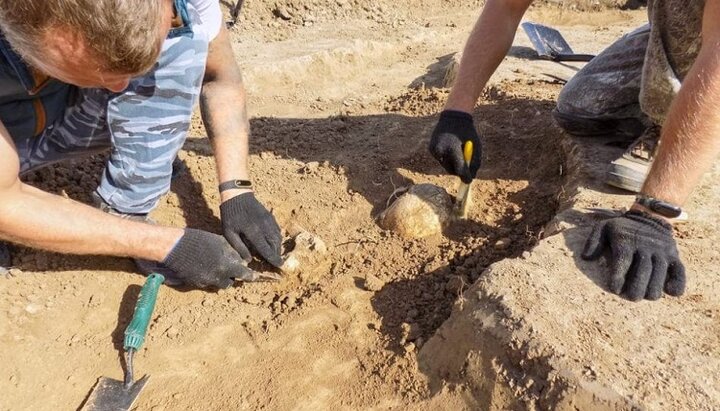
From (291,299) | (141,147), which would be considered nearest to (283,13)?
(141,147)

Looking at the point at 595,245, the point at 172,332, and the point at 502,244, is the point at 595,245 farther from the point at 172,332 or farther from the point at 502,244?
the point at 172,332

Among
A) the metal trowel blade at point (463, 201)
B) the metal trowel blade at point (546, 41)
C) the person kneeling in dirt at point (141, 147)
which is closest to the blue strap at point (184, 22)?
the person kneeling in dirt at point (141, 147)

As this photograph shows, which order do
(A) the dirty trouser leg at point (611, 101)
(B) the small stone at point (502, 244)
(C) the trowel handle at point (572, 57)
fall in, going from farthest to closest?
(C) the trowel handle at point (572, 57) → (A) the dirty trouser leg at point (611, 101) → (B) the small stone at point (502, 244)

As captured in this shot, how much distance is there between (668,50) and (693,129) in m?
0.84

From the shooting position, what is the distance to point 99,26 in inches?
61.1

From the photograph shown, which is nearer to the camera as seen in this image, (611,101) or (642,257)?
(642,257)

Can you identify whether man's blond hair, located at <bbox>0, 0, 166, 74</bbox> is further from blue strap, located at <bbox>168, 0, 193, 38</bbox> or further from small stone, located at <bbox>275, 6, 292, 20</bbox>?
small stone, located at <bbox>275, 6, 292, 20</bbox>

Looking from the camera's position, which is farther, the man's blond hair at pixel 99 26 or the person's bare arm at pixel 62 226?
the person's bare arm at pixel 62 226

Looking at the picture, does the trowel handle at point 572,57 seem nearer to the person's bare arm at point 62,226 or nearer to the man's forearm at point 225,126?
the man's forearm at point 225,126

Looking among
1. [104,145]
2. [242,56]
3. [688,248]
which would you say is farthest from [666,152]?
[242,56]

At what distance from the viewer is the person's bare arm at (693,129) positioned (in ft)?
6.79

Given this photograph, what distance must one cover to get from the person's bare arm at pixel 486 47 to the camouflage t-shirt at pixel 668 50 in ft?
1.92

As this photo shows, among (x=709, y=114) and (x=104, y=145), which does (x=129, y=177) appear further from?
(x=709, y=114)

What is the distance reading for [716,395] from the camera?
1.75 m
